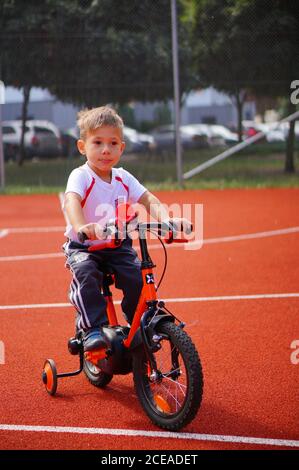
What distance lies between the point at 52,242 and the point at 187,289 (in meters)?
3.50

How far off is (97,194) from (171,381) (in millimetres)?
1121

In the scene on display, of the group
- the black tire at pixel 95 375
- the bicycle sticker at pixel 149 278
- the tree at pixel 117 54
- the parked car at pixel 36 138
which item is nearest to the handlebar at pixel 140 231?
the bicycle sticker at pixel 149 278

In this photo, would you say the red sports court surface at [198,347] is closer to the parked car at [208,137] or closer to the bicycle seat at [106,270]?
the bicycle seat at [106,270]

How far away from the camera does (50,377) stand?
481 centimetres

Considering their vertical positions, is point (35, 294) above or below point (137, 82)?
below

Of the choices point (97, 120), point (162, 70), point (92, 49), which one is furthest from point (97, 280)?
point (162, 70)

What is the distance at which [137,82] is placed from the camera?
54.5 ft

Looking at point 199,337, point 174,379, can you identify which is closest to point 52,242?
point 199,337

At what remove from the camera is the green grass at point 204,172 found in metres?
16.5

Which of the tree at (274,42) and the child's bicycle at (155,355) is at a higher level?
the tree at (274,42)

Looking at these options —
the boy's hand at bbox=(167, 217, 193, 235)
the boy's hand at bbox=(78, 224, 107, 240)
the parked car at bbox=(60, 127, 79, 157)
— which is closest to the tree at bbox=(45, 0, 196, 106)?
the parked car at bbox=(60, 127, 79, 157)

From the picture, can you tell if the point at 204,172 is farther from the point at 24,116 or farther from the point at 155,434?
the point at 155,434

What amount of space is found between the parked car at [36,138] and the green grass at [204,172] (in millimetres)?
1588
